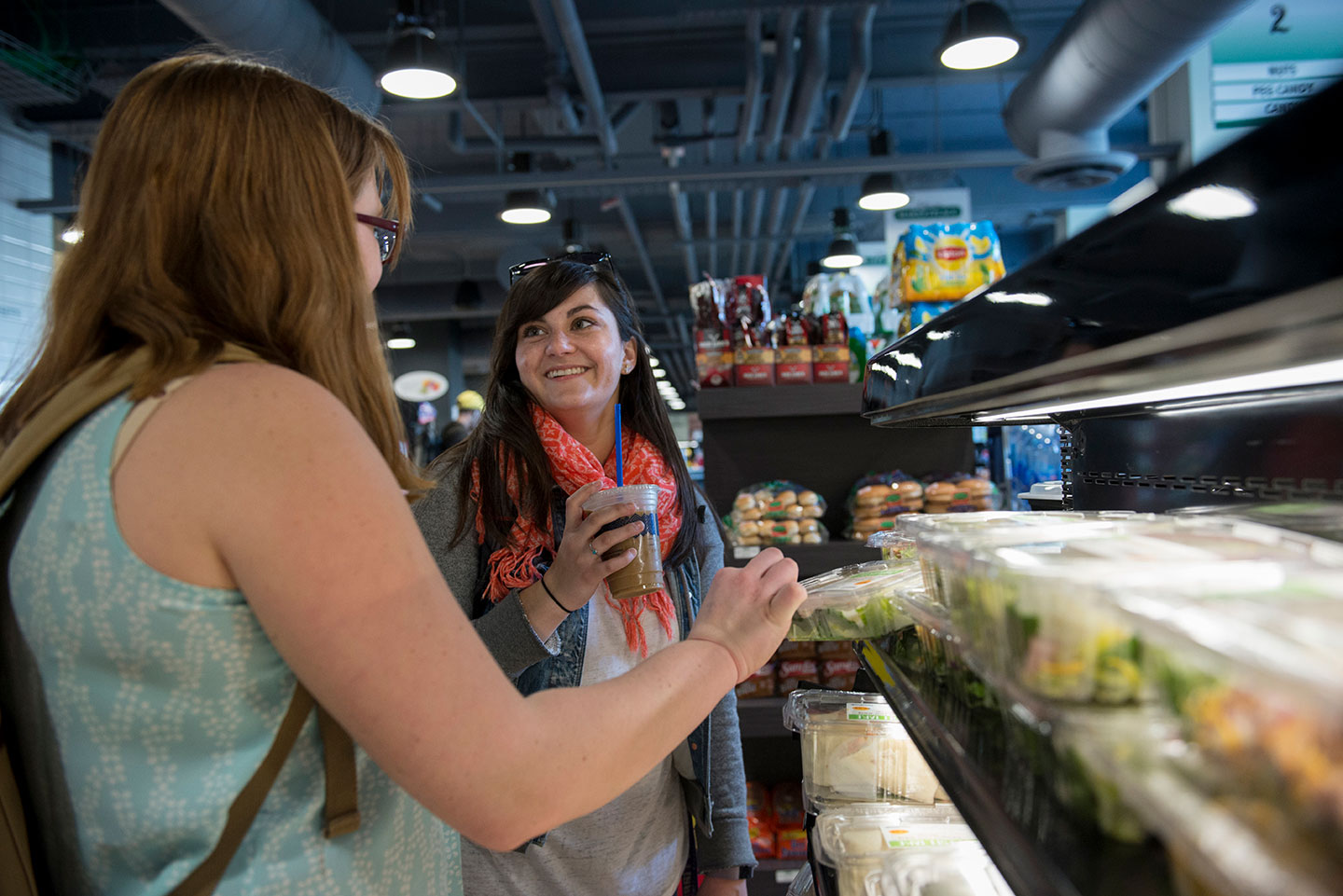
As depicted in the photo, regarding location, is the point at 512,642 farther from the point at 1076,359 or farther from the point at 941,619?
the point at 1076,359

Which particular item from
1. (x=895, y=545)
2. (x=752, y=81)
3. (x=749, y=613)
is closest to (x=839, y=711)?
(x=895, y=545)

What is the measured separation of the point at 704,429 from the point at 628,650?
5.10ft

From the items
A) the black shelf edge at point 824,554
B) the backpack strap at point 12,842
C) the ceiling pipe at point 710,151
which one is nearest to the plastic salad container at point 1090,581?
the backpack strap at point 12,842

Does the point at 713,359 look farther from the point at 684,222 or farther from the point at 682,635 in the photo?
the point at 684,222

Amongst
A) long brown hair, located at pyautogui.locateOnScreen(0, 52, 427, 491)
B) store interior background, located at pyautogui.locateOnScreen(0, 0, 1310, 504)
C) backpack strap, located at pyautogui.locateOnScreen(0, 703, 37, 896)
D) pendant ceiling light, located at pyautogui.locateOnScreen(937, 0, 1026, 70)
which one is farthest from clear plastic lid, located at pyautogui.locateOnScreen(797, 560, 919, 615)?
pendant ceiling light, located at pyautogui.locateOnScreen(937, 0, 1026, 70)

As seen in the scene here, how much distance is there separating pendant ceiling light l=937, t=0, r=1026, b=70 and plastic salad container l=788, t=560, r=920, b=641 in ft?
13.9

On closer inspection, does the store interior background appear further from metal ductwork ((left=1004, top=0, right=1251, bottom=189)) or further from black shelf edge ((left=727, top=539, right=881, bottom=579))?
black shelf edge ((left=727, top=539, right=881, bottom=579))

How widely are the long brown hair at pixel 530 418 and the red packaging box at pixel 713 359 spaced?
85 cm

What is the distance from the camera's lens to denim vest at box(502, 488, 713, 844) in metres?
1.89

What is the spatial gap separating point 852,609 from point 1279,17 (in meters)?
5.83

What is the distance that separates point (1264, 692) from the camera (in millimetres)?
503

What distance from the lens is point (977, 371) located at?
3.35ft

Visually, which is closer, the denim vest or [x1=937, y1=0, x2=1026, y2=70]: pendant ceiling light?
the denim vest

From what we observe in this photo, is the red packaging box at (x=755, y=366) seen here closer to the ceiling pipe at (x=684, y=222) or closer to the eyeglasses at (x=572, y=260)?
the eyeglasses at (x=572, y=260)
